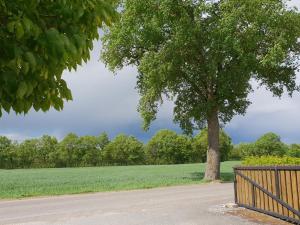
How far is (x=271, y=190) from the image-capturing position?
1247 centimetres

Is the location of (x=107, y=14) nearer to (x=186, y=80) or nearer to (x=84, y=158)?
(x=186, y=80)

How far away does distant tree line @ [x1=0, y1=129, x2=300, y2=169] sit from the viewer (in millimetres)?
131500

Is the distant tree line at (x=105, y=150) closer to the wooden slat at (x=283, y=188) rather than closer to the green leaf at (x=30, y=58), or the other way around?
the wooden slat at (x=283, y=188)

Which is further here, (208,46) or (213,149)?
(213,149)

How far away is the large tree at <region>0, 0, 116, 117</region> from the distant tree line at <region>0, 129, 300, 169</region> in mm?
125124

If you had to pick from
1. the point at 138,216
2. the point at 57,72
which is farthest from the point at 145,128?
the point at 57,72

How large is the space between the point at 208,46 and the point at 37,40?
2655cm

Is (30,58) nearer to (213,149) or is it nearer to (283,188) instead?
(283,188)

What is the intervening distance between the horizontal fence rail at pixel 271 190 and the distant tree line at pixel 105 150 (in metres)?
115

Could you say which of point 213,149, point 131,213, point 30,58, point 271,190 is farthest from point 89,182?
point 30,58

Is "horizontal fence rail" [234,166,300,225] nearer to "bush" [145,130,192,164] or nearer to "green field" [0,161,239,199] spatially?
"green field" [0,161,239,199]

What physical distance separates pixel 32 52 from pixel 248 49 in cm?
2753

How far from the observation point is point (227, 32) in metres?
28.3

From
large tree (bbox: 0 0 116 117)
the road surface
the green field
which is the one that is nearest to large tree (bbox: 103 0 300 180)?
the green field
